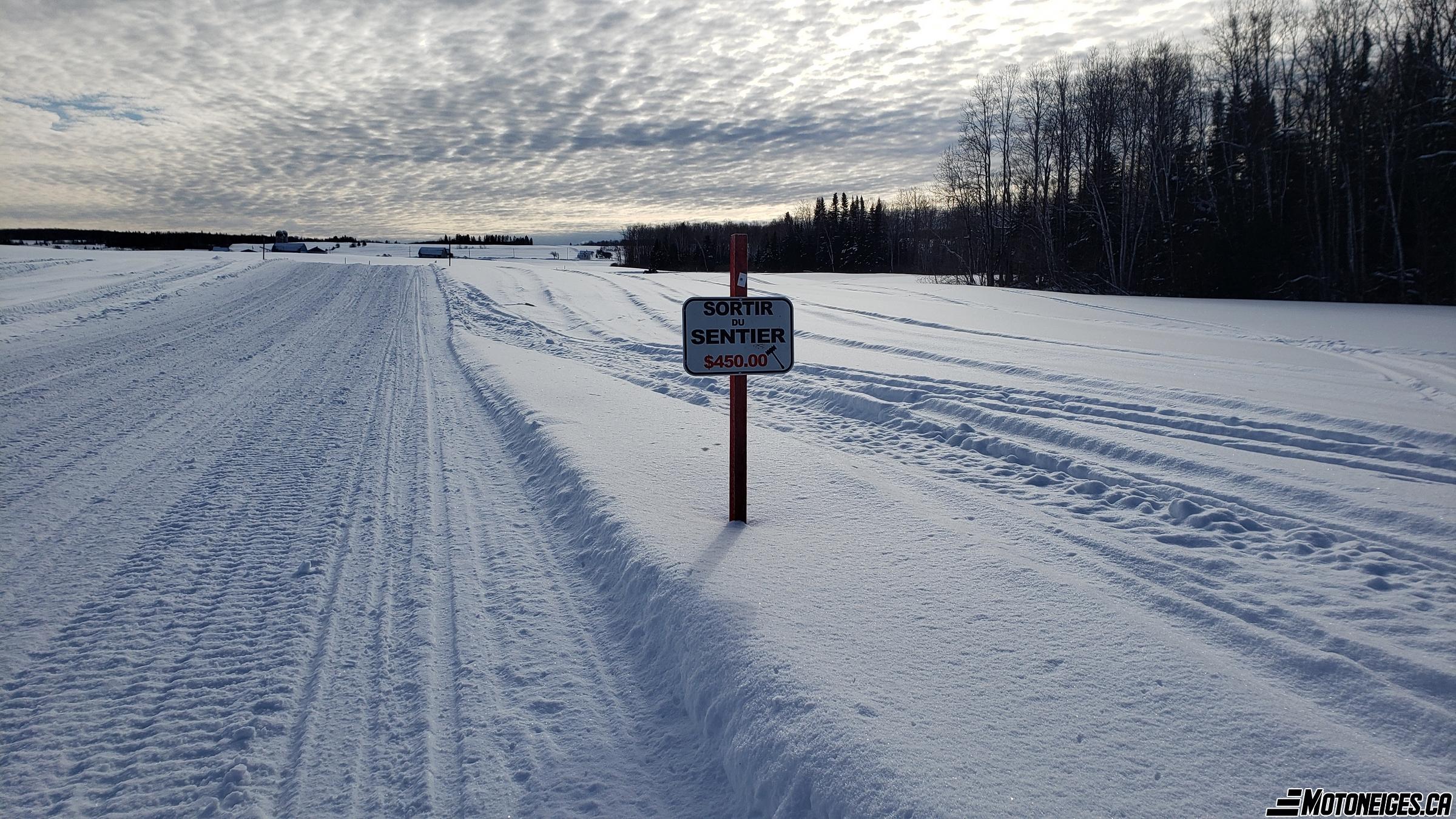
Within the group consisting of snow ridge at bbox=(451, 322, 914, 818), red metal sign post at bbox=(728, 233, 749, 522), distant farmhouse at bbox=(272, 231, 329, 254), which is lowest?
snow ridge at bbox=(451, 322, 914, 818)

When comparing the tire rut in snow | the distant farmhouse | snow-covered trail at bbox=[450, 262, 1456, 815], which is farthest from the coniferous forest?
the distant farmhouse

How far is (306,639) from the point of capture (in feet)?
12.2

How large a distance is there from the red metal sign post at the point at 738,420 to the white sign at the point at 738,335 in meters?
0.12

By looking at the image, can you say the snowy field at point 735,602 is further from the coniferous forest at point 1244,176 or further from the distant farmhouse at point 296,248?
the distant farmhouse at point 296,248

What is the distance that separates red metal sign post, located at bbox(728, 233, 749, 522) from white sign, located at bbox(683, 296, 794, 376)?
0.39ft

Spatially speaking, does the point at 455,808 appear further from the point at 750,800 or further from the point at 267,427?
the point at 267,427

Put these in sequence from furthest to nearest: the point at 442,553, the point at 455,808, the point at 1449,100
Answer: the point at 1449,100 → the point at 442,553 → the point at 455,808

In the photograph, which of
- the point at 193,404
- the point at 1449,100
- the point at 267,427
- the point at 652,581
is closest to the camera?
the point at 652,581

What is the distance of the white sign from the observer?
472 centimetres

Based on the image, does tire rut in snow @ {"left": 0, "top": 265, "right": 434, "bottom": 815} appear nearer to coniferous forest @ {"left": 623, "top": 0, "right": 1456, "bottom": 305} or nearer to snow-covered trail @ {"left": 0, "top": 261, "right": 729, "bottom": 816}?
snow-covered trail @ {"left": 0, "top": 261, "right": 729, "bottom": 816}

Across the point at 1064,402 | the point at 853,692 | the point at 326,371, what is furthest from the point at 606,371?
the point at 853,692

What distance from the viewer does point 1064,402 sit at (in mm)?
8570

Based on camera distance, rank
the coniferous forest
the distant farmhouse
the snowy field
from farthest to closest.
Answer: the distant farmhouse
the coniferous forest
the snowy field

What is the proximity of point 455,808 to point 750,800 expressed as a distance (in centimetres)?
101
